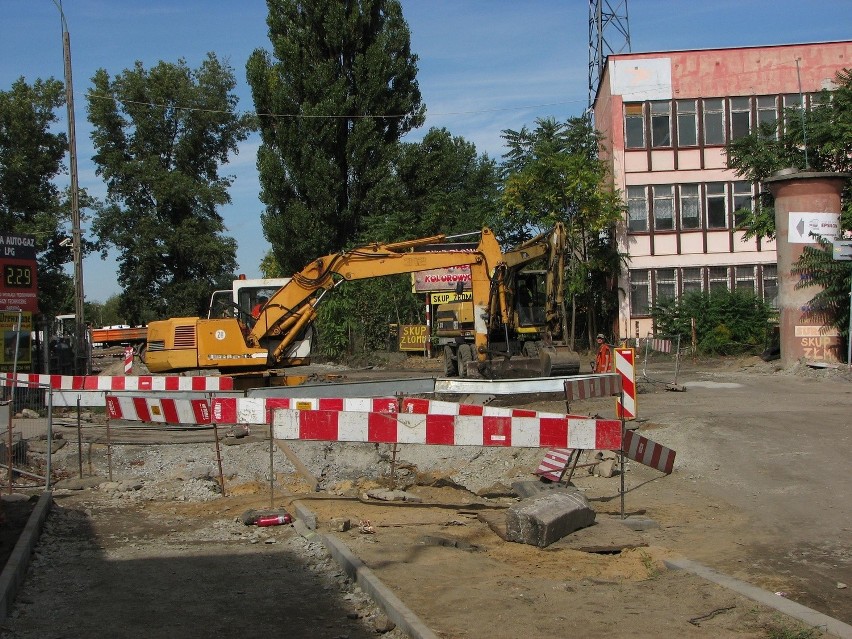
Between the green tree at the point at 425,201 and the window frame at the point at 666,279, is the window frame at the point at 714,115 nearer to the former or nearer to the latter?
the window frame at the point at 666,279

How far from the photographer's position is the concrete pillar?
77.7ft

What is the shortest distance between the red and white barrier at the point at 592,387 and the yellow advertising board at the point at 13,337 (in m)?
14.2

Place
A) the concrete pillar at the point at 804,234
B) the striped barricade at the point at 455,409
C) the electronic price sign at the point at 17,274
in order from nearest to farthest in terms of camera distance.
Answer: the striped barricade at the point at 455,409 → the electronic price sign at the point at 17,274 → the concrete pillar at the point at 804,234

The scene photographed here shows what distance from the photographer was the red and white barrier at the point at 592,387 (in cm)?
1358

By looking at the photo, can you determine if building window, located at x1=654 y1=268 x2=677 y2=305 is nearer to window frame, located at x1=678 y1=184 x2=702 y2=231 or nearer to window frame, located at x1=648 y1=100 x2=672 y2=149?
window frame, located at x1=678 y1=184 x2=702 y2=231

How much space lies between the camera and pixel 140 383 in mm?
17438

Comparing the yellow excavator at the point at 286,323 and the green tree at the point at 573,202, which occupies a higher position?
the green tree at the point at 573,202

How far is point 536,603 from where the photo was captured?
6.35 metres

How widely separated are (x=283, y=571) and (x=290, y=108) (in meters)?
38.7

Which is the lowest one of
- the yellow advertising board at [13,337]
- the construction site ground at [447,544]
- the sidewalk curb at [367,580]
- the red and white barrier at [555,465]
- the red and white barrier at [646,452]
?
the construction site ground at [447,544]

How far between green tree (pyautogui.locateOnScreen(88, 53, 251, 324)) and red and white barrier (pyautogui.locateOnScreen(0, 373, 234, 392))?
35391 mm

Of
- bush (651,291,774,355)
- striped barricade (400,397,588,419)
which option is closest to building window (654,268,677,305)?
bush (651,291,774,355)

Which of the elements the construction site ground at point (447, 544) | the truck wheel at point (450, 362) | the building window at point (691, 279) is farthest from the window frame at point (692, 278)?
the construction site ground at point (447, 544)

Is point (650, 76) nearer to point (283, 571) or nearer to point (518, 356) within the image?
point (518, 356)
